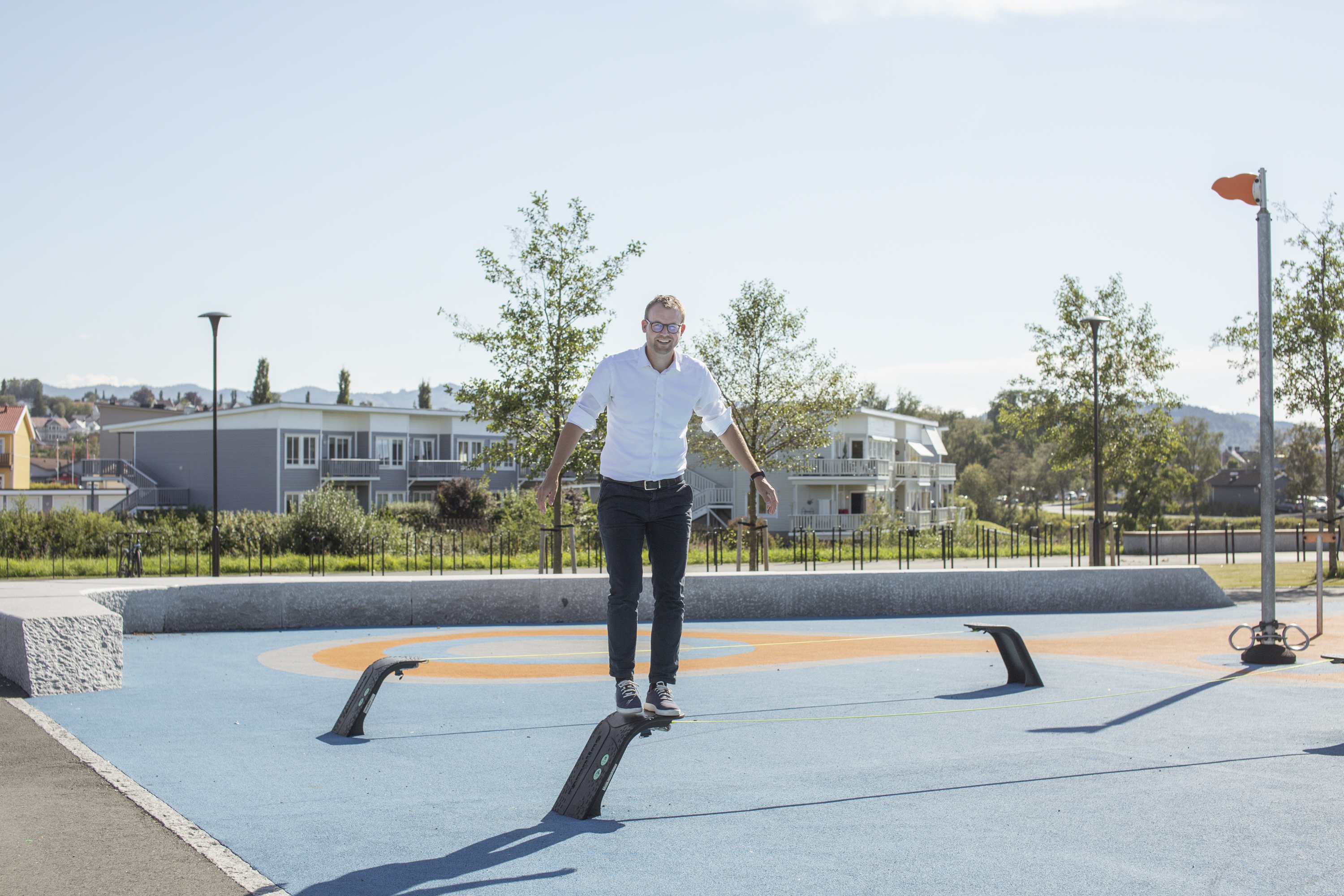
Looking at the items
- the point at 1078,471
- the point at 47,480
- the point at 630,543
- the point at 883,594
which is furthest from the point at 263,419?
the point at 47,480

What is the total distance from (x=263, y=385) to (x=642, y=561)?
86.6m

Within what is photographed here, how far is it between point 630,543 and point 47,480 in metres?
138

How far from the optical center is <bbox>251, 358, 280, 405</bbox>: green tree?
83688mm

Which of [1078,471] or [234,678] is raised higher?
[1078,471]

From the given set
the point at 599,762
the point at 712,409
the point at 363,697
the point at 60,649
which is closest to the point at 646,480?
the point at 712,409

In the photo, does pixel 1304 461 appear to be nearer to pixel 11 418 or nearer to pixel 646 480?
pixel 646 480

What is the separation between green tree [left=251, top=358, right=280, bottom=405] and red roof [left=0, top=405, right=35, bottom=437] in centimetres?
2073

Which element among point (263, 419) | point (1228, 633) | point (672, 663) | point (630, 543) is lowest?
point (1228, 633)

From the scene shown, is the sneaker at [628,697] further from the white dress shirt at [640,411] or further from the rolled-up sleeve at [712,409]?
the rolled-up sleeve at [712,409]

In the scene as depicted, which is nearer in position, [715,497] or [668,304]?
[668,304]

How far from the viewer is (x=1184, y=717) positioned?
21.0ft

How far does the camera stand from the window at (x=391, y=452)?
59.0m

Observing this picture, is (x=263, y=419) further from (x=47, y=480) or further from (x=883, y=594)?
(x=47, y=480)

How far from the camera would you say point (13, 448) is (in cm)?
8875
